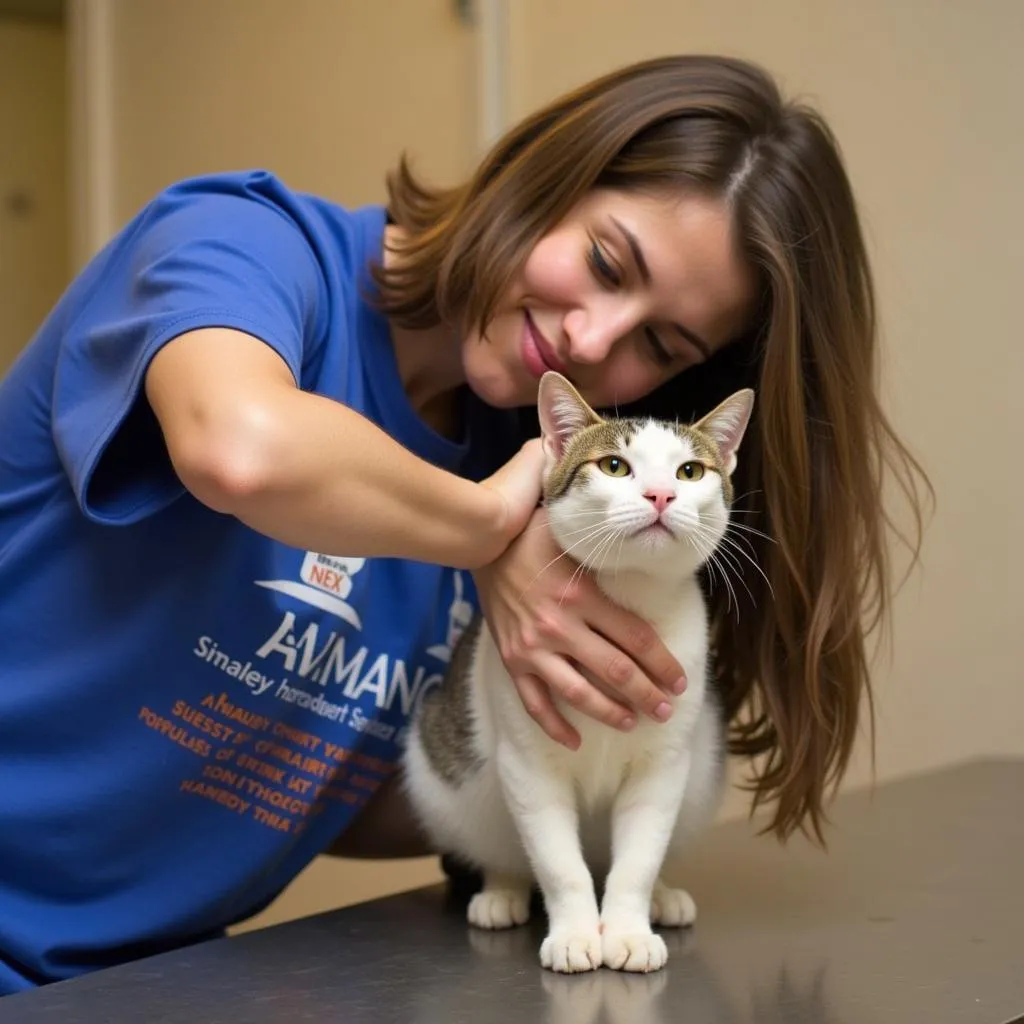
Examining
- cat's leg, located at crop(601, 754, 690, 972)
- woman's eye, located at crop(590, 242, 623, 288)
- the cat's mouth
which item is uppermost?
woman's eye, located at crop(590, 242, 623, 288)

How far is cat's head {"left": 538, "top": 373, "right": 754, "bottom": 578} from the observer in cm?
99

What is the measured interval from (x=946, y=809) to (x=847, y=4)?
125 centimetres

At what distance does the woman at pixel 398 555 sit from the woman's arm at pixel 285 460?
39mm

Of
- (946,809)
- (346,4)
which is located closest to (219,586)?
(946,809)

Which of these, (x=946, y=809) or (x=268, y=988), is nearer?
(x=268, y=988)

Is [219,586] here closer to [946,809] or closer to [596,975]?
[596,975]

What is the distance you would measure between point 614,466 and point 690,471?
7 centimetres

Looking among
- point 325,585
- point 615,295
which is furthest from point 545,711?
point 615,295

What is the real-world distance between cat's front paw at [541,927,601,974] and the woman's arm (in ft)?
1.06

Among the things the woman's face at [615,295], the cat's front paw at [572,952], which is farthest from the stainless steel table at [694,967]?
the woman's face at [615,295]

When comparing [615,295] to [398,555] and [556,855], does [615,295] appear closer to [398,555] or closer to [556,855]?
[398,555]

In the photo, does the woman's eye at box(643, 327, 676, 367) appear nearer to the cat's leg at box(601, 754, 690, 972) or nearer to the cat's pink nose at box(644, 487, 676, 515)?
the cat's pink nose at box(644, 487, 676, 515)

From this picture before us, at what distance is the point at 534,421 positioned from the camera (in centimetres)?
145

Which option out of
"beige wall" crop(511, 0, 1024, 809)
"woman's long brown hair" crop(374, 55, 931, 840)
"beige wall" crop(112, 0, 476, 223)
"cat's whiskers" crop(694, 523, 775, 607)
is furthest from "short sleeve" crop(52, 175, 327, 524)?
"beige wall" crop(112, 0, 476, 223)
